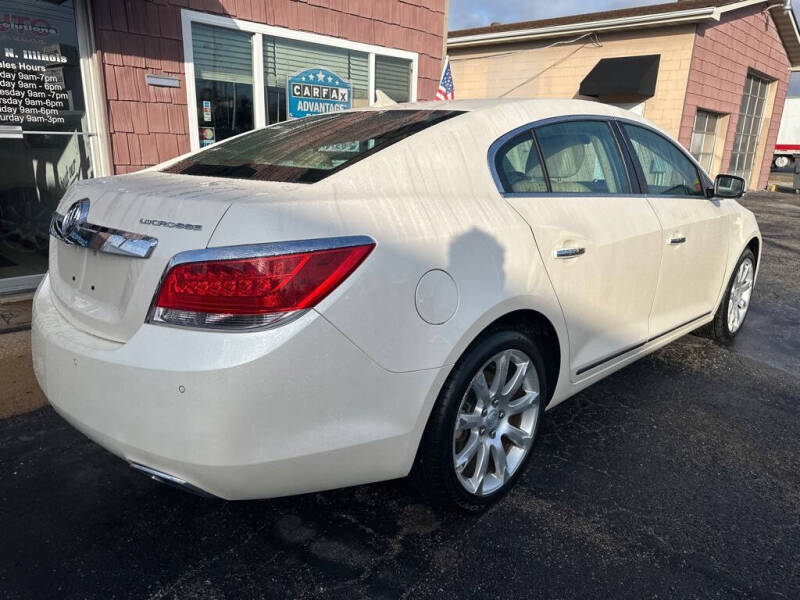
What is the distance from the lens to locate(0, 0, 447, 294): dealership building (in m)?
5.09

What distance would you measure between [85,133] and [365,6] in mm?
3566

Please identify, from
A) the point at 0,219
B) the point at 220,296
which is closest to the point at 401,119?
the point at 220,296

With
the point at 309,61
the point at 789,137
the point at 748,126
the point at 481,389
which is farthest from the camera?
the point at 789,137

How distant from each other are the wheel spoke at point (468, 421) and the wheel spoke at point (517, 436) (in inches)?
8.2

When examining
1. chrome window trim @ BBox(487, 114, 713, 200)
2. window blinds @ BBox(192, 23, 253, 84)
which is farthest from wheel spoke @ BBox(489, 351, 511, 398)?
window blinds @ BBox(192, 23, 253, 84)

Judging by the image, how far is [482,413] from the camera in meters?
2.33

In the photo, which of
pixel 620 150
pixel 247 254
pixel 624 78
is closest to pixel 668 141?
pixel 620 150

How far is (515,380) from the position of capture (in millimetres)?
2434

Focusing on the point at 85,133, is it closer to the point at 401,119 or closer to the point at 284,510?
the point at 401,119

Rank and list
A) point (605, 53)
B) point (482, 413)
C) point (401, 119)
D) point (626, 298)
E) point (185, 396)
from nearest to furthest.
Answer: point (185, 396) < point (482, 413) < point (401, 119) < point (626, 298) < point (605, 53)

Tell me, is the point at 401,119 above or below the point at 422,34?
below

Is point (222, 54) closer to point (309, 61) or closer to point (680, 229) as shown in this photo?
point (309, 61)

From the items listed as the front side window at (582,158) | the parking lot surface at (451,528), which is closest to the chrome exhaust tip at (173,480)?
the parking lot surface at (451,528)

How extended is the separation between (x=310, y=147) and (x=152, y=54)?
4.03 m
